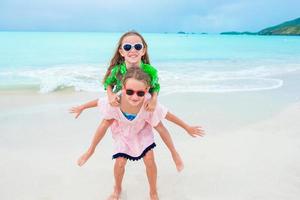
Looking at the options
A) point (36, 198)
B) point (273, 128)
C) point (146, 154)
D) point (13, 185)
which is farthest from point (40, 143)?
point (273, 128)

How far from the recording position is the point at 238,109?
648 centimetres

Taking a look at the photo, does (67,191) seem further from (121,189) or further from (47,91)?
(47,91)

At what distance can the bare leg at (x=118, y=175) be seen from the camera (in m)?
3.21

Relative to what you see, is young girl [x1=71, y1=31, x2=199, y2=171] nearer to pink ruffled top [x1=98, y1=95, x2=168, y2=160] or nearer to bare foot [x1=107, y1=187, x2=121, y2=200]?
pink ruffled top [x1=98, y1=95, x2=168, y2=160]

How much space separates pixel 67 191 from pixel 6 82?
24.7 feet

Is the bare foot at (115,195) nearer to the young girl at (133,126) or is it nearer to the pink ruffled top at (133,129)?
the young girl at (133,126)

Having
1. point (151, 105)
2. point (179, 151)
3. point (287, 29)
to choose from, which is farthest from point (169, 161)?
point (287, 29)

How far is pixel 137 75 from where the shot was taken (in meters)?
2.87

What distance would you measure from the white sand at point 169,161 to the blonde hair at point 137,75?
3.77 feet

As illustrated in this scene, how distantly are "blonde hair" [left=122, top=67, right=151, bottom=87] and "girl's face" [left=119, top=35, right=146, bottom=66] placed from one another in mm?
216

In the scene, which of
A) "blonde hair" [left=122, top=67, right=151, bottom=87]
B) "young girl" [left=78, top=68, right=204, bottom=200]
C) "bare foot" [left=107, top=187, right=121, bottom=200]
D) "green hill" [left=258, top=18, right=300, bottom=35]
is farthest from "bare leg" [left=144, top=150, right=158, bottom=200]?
"green hill" [left=258, top=18, right=300, bottom=35]

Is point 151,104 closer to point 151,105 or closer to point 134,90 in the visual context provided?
point 151,105

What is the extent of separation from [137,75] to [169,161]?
1.59 m

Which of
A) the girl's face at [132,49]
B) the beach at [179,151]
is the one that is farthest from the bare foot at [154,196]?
the girl's face at [132,49]
